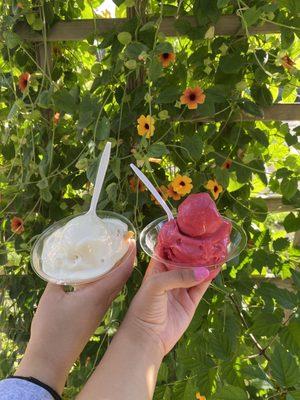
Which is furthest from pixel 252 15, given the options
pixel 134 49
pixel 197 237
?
pixel 197 237

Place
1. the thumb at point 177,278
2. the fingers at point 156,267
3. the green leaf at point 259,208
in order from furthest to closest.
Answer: the green leaf at point 259,208
the fingers at point 156,267
the thumb at point 177,278

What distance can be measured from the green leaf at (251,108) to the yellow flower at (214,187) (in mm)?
173

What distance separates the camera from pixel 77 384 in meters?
1.37

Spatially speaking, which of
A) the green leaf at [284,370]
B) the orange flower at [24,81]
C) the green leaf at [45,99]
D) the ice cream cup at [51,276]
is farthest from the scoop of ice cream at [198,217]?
the orange flower at [24,81]

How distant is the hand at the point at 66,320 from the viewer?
2.95 feet

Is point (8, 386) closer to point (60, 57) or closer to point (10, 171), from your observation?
point (10, 171)

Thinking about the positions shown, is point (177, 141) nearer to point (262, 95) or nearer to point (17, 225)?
point (262, 95)

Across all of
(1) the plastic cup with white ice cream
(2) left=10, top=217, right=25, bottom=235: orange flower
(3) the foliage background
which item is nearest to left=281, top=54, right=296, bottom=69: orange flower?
(3) the foliage background

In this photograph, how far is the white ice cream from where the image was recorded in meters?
0.89

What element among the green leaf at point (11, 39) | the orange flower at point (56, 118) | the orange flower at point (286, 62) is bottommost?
the orange flower at point (56, 118)

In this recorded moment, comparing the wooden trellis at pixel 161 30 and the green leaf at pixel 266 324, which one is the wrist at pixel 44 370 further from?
the wooden trellis at pixel 161 30

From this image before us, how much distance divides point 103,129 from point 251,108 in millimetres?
328

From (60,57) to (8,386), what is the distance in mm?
Answer: 854

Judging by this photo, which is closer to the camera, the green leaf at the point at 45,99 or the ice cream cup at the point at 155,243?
the ice cream cup at the point at 155,243
